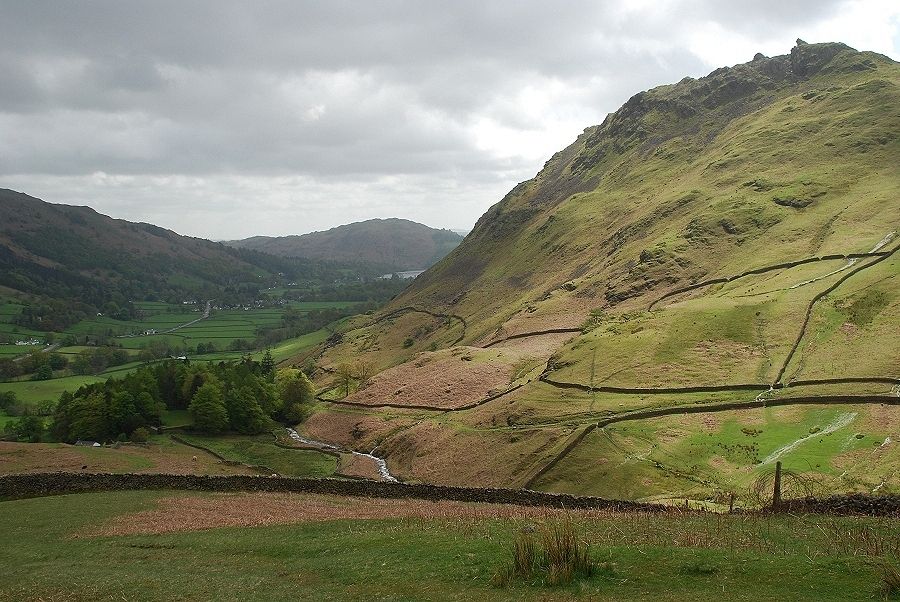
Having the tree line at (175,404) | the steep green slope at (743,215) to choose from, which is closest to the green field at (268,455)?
the tree line at (175,404)

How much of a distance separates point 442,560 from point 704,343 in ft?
224

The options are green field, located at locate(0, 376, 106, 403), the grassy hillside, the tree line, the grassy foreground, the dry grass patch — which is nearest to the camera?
the grassy foreground

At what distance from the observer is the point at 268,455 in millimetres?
95125

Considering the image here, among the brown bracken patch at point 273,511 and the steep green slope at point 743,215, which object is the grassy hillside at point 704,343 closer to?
the steep green slope at point 743,215

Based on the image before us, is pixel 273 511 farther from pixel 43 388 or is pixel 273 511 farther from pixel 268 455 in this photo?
pixel 43 388

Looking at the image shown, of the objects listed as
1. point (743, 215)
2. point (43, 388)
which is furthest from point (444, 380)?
point (43, 388)

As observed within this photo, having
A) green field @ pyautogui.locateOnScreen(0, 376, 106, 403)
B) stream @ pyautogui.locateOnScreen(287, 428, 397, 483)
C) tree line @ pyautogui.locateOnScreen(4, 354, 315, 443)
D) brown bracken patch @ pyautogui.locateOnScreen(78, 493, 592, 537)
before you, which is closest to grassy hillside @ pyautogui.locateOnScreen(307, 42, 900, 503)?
stream @ pyautogui.locateOnScreen(287, 428, 397, 483)

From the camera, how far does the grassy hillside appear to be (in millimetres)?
59156

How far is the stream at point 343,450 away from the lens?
81.6m

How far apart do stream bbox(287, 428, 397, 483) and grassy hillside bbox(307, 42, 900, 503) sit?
2.03m

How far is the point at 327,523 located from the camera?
121 ft

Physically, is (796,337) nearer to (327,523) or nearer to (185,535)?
(327,523)

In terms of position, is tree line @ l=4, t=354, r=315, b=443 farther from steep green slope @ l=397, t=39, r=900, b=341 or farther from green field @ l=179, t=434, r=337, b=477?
steep green slope @ l=397, t=39, r=900, b=341

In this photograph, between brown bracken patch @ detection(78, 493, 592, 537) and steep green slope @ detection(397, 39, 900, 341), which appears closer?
brown bracken patch @ detection(78, 493, 592, 537)
